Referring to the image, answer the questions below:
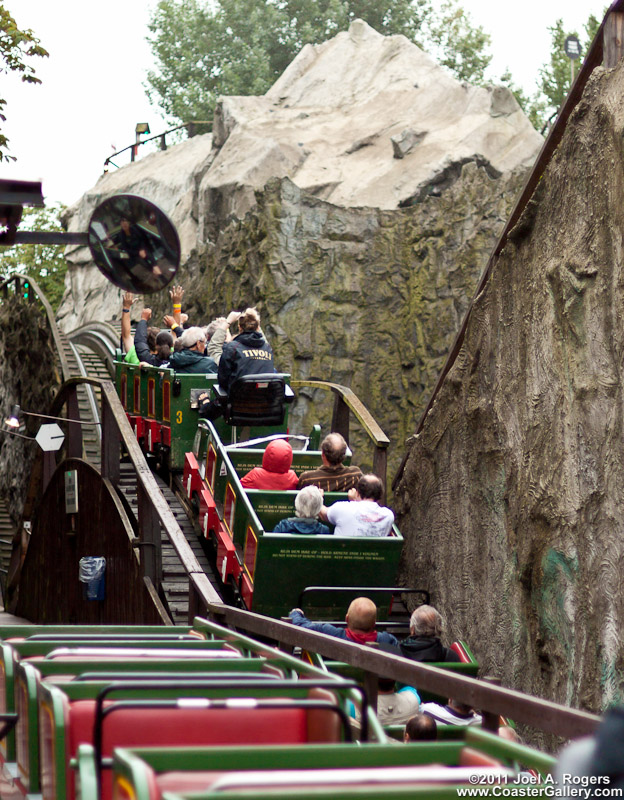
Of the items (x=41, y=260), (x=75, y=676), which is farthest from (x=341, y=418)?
(x=41, y=260)

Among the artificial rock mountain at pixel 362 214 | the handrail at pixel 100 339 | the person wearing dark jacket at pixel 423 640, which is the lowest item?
the person wearing dark jacket at pixel 423 640

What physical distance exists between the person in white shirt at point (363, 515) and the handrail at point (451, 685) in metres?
2.10

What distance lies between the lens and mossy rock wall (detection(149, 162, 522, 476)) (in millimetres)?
21750

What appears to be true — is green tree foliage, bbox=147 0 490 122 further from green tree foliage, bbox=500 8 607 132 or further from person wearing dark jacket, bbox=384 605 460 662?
person wearing dark jacket, bbox=384 605 460 662

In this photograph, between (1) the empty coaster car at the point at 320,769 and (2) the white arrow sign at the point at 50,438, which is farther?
(2) the white arrow sign at the point at 50,438

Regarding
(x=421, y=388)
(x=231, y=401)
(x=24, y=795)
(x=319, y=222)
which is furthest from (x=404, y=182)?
(x=24, y=795)

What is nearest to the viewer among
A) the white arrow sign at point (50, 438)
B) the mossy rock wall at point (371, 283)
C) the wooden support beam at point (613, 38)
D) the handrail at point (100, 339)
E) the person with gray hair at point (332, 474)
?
the wooden support beam at point (613, 38)

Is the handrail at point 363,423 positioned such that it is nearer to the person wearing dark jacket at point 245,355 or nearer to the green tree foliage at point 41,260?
the person wearing dark jacket at point 245,355

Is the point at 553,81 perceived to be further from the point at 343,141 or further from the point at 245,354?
the point at 245,354

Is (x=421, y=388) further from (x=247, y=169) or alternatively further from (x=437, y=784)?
(x=437, y=784)

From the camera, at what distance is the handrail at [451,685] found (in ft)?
10.5

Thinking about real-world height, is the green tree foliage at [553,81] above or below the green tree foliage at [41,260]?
above

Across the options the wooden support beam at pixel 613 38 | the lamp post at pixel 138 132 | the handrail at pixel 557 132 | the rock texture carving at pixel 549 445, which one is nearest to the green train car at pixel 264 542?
the rock texture carving at pixel 549 445

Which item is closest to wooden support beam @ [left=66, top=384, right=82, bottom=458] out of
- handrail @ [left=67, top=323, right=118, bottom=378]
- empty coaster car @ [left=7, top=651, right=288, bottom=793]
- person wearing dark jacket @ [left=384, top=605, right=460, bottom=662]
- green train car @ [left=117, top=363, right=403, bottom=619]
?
green train car @ [left=117, top=363, right=403, bottom=619]
